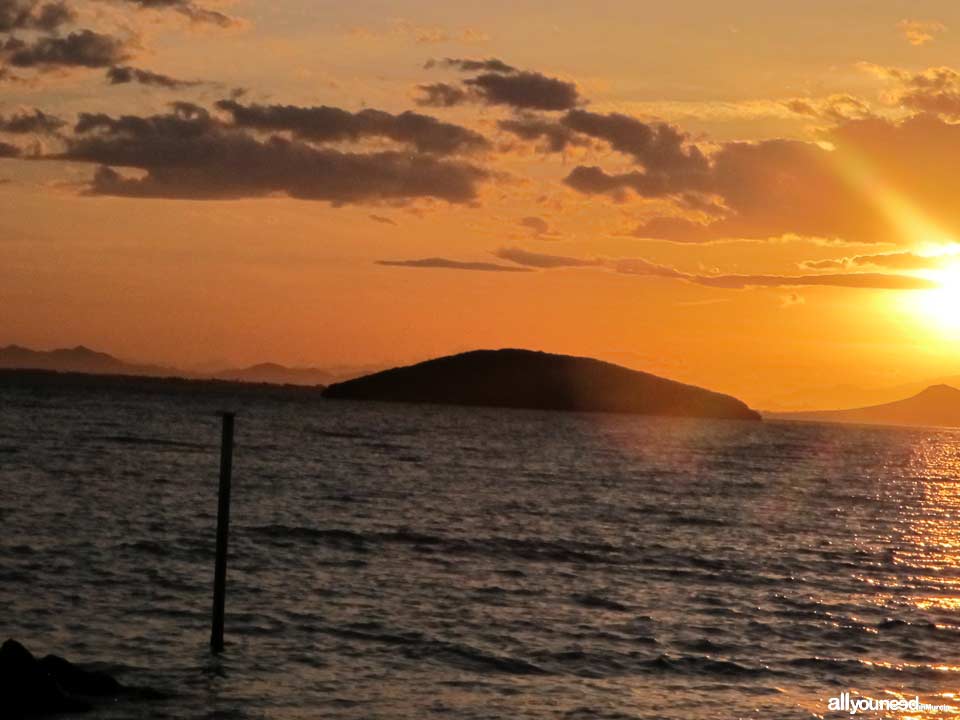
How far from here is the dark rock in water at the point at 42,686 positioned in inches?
889

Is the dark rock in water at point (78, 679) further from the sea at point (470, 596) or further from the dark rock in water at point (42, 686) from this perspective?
the sea at point (470, 596)

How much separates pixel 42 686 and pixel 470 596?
16011 mm

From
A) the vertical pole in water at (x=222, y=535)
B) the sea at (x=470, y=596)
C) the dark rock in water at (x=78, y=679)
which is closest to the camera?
the dark rock in water at (x=78, y=679)

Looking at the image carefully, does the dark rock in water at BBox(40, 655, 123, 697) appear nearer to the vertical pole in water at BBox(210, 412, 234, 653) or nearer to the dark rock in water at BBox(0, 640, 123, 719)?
the dark rock in water at BBox(0, 640, 123, 719)

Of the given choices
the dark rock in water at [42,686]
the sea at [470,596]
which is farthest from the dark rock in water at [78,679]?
the sea at [470,596]

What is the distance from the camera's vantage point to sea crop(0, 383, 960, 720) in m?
26.3

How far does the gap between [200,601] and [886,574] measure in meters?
25.8

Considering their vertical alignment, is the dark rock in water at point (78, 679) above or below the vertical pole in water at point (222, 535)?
below

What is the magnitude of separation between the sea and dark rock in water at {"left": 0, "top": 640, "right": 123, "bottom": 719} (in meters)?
0.58

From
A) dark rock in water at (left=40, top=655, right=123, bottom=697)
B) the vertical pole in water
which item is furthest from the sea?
the vertical pole in water

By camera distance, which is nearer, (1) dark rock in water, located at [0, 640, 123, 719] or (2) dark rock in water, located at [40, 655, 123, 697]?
(1) dark rock in water, located at [0, 640, 123, 719]

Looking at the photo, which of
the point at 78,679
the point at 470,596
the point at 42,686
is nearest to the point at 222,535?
the point at 78,679

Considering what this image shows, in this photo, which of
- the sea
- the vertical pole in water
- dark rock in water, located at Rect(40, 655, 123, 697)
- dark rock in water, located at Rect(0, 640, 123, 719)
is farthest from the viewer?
the vertical pole in water

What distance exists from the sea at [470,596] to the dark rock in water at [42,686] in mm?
584
